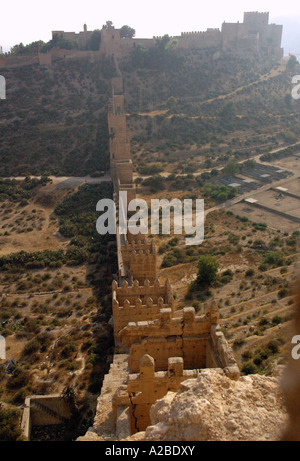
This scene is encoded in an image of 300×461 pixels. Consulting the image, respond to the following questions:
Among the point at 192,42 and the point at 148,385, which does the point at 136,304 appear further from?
the point at 192,42

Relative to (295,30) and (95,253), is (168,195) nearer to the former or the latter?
(95,253)

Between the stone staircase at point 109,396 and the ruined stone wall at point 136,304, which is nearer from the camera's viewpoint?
the stone staircase at point 109,396

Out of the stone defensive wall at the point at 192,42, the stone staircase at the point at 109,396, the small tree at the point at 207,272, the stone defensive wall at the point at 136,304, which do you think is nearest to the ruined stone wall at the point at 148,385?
the stone staircase at the point at 109,396

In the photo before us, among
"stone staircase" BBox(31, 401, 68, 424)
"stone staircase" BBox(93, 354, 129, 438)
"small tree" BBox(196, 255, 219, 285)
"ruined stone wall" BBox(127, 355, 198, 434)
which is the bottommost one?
"stone staircase" BBox(31, 401, 68, 424)

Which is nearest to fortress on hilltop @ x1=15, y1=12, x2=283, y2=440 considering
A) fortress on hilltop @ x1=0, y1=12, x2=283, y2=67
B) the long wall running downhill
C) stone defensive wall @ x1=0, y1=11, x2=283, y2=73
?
the long wall running downhill

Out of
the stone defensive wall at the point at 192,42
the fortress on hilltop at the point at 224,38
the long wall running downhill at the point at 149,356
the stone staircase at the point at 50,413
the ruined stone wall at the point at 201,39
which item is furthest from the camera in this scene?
the ruined stone wall at the point at 201,39

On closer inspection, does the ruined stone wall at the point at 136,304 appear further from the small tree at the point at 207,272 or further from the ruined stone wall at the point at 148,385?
the small tree at the point at 207,272

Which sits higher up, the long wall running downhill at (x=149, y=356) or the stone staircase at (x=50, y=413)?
the long wall running downhill at (x=149, y=356)

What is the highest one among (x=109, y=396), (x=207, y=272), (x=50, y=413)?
(x=109, y=396)

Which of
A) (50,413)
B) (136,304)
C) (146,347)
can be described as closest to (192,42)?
(136,304)

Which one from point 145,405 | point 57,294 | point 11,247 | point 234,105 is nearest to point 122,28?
point 234,105

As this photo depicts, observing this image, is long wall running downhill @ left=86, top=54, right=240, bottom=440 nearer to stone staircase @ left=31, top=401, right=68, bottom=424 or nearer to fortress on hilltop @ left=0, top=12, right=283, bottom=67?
stone staircase @ left=31, top=401, right=68, bottom=424
